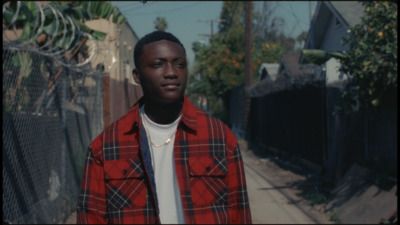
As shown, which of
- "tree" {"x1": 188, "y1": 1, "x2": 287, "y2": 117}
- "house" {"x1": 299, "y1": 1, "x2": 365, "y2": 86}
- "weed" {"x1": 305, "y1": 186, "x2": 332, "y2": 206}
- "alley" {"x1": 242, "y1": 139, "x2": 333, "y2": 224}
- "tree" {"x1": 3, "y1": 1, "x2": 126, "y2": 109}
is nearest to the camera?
"tree" {"x1": 3, "y1": 1, "x2": 126, "y2": 109}

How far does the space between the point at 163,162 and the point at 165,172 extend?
0.15 ft

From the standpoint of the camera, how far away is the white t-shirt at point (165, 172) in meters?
1.99

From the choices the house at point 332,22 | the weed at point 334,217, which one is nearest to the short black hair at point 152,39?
the weed at point 334,217

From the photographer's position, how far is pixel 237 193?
2148mm

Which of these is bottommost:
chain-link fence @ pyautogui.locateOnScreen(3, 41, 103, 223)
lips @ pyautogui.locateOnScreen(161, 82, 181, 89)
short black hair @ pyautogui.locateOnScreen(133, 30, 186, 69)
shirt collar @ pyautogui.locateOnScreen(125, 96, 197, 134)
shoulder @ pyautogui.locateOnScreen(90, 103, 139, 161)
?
chain-link fence @ pyautogui.locateOnScreen(3, 41, 103, 223)

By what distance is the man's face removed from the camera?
1.97 m

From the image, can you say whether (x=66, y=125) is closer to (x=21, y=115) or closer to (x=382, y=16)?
(x=21, y=115)

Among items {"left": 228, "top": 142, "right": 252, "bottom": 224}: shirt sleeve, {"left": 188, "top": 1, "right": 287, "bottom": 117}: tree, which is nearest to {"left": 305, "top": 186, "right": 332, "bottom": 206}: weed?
{"left": 228, "top": 142, "right": 252, "bottom": 224}: shirt sleeve

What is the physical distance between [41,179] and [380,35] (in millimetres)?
5021

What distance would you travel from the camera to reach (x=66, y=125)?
23.5 feet

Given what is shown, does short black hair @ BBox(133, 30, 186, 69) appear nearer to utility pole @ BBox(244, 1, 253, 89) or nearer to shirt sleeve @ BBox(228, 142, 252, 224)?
shirt sleeve @ BBox(228, 142, 252, 224)

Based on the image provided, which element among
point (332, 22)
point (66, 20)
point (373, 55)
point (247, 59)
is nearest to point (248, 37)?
point (247, 59)

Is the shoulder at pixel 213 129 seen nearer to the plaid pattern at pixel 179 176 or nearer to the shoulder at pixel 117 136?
the plaid pattern at pixel 179 176

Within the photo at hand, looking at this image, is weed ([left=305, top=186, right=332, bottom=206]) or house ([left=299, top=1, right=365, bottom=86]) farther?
house ([left=299, top=1, right=365, bottom=86])
